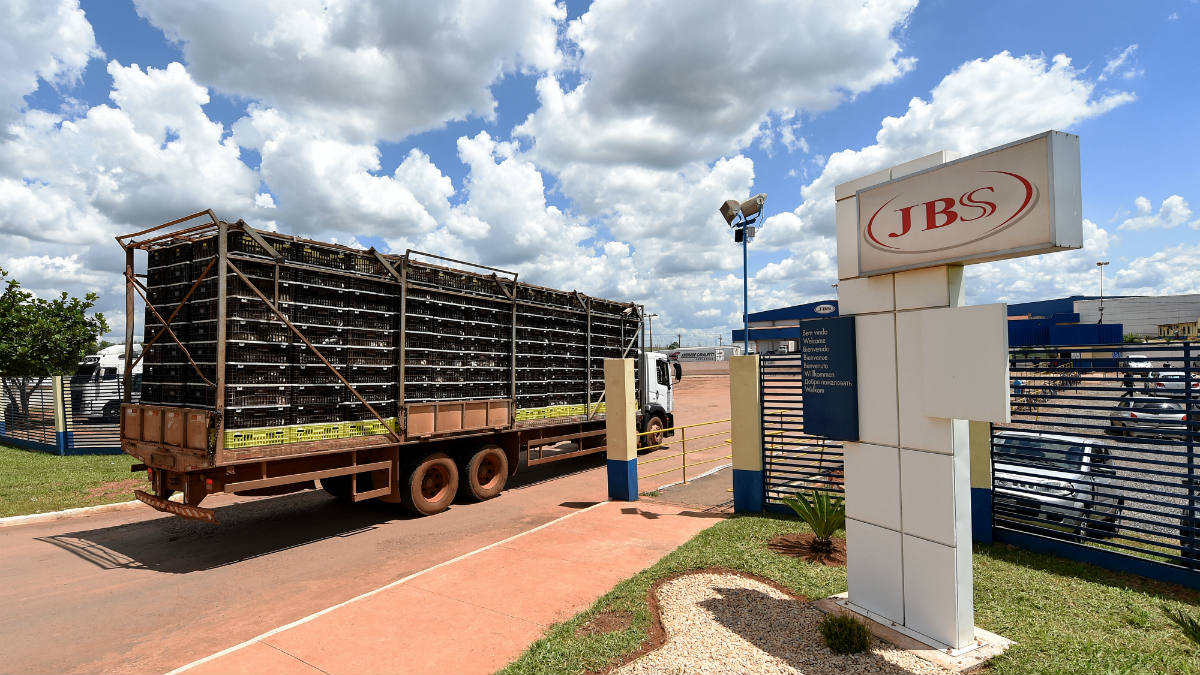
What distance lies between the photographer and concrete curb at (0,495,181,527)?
31.6ft

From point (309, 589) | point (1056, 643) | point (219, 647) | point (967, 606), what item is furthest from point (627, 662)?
point (309, 589)

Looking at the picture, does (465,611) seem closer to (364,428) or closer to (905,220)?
(364,428)

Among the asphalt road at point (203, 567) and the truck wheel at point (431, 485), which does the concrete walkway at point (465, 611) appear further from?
the truck wheel at point (431, 485)

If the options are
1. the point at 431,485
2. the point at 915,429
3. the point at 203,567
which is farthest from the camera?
the point at 431,485

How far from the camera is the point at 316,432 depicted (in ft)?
27.6

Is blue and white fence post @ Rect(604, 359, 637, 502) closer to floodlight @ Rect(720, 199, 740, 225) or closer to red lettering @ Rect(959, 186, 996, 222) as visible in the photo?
floodlight @ Rect(720, 199, 740, 225)

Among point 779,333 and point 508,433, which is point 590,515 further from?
point 779,333

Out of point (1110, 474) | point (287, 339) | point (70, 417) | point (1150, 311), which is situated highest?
point (1150, 311)

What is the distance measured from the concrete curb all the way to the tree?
10.9m

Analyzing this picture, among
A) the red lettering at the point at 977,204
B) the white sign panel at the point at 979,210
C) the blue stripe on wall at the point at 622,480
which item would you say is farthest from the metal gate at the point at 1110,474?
the blue stripe on wall at the point at 622,480

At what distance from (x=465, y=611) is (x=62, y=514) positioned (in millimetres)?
9218

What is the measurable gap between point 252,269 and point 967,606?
353 inches

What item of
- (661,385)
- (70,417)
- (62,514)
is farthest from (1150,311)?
(70,417)

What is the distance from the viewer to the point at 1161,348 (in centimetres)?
584
